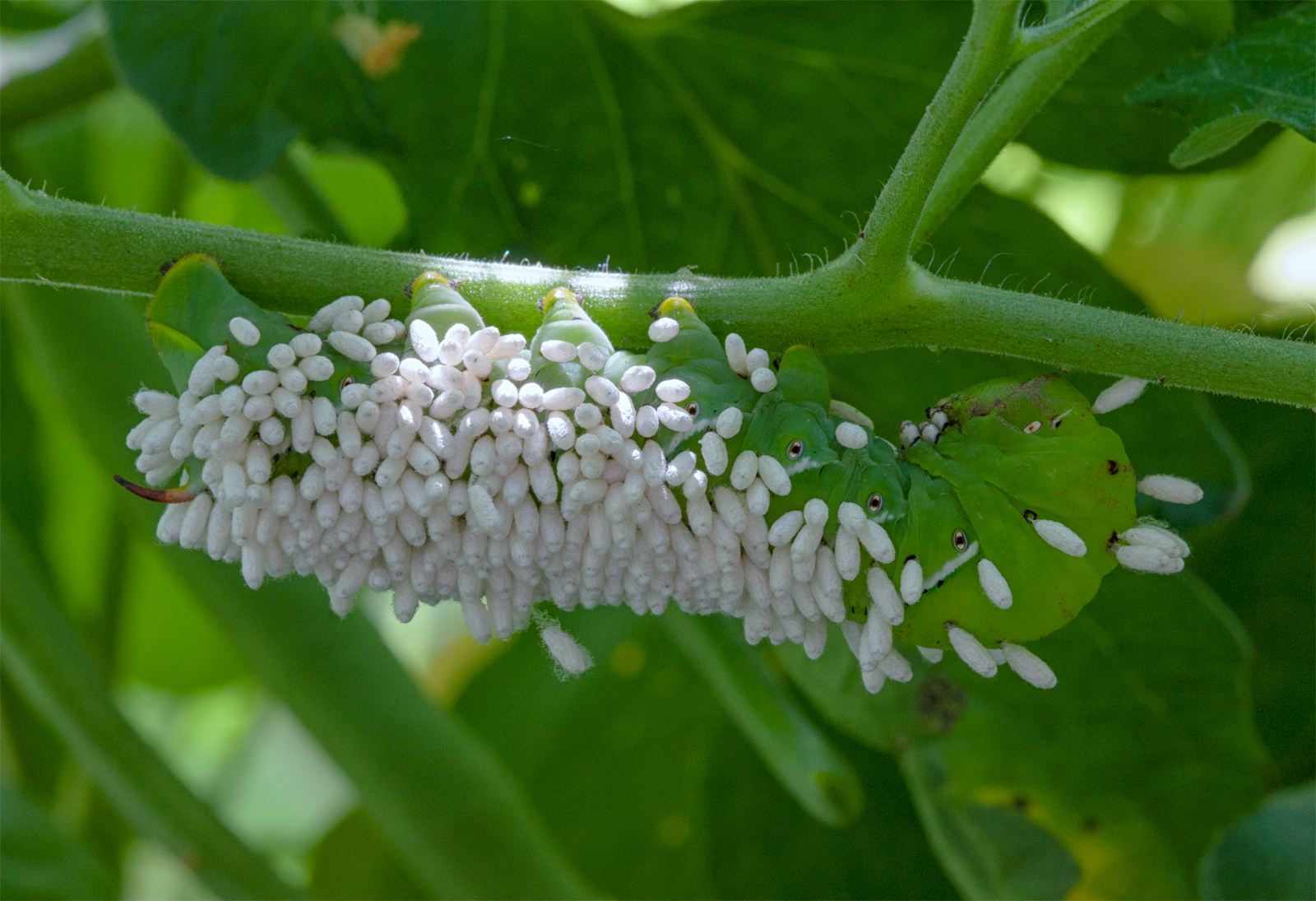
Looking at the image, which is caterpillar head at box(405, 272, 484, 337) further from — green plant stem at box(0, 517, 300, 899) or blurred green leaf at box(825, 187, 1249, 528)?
green plant stem at box(0, 517, 300, 899)

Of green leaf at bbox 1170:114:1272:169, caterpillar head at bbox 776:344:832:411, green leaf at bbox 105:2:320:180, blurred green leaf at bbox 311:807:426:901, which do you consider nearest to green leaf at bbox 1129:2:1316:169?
green leaf at bbox 1170:114:1272:169

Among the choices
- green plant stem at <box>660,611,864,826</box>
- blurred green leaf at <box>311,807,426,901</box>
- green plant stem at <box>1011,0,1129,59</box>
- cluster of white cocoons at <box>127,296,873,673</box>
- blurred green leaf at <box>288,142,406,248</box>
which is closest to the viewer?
green plant stem at <box>1011,0,1129,59</box>

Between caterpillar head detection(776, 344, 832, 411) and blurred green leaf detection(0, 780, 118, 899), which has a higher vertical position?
caterpillar head detection(776, 344, 832, 411)

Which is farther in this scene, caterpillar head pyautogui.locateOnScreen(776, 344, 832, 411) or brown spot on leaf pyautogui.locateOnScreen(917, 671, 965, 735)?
brown spot on leaf pyautogui.locateOnScreen(917, 671, 965, 735)

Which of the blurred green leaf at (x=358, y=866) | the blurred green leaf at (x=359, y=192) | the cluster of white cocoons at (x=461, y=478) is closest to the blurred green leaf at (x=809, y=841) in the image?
the blurred green leaf at (x=358, y=866)

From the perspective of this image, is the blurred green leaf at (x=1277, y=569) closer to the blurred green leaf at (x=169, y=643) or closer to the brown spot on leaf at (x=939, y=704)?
the brown spot on leaf at (x=939, y=704)

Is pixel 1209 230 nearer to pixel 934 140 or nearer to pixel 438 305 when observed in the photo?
pixel 934 140

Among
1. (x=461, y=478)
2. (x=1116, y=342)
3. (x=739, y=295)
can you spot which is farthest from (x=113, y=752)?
(x=1116, y=342)
